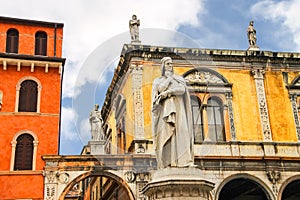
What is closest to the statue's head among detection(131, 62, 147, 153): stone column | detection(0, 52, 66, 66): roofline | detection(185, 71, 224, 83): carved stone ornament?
detection(131, 62, 147, 153): stone column

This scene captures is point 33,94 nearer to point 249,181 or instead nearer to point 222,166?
point 222,166

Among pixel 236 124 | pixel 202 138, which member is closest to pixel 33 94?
pixel 202 138

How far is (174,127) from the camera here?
20.3 feet

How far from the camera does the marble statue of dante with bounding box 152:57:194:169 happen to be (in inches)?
240

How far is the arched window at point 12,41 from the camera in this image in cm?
2064

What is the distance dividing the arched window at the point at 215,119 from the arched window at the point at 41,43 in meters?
8.63

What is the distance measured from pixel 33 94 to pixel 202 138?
27.4ft

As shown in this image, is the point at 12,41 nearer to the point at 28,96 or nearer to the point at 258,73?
the point at 28,96

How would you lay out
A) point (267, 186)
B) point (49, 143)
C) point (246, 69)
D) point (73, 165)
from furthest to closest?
point (246, 69), point (49, 143), point (267, 186), point (73, 165)

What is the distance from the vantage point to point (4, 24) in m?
21.0

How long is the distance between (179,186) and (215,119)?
14.4 meters

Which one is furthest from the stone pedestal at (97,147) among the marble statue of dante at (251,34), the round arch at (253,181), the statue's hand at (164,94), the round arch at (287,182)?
the statue's hand at (164,94)

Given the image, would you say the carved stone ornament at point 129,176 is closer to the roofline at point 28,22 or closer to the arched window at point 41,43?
the arched window at point 41,43

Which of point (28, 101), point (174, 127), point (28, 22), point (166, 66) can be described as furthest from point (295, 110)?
point (174, 127)
